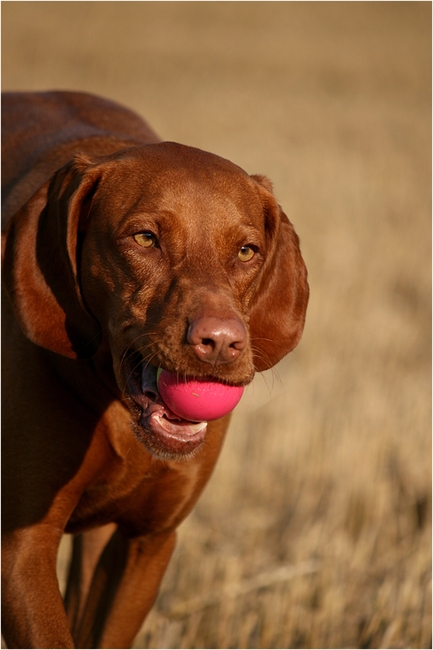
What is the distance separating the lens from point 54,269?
366cm

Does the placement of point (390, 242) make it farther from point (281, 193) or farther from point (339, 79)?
point (339, 79)

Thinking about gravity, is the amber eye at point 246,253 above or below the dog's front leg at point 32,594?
above

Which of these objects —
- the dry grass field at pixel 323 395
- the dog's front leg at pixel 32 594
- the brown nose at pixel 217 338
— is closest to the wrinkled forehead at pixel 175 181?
the brown nose at pixel 217 338

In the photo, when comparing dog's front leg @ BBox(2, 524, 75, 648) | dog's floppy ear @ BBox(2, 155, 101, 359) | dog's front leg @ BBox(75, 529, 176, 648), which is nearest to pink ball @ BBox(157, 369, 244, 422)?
dog's floppy ear @ BBox(2, 155, 101, 359)

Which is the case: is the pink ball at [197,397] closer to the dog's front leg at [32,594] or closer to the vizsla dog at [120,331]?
the vizsla dog at [120,331]

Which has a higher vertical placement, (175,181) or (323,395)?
(175,181)

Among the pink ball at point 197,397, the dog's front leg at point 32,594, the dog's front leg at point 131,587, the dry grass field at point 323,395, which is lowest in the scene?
the dry grass field at point 323,395

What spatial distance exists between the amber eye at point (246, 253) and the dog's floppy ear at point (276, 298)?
0.65ft

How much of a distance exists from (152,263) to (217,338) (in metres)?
0.54

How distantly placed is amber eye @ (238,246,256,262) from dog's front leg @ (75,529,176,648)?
1305mm

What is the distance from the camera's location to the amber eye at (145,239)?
3521 mm

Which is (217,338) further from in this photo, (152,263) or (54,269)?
(54,269)

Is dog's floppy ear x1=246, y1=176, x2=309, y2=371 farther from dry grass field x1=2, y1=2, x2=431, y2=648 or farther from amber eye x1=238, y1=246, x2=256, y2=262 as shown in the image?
dry grass field x1=2, y1=2, x2=431, y2=648

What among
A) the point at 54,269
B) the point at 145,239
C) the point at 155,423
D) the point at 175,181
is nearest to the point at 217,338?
the point at 155,423
